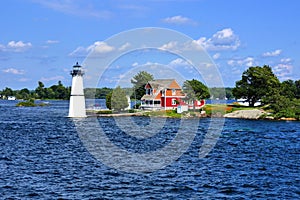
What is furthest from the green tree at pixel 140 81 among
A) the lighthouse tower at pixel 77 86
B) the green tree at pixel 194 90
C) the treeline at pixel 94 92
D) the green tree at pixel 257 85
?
the lighthouse tower at pixel 77 86

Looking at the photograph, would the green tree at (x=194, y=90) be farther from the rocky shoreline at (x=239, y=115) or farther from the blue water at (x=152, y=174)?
the blue water at (x=152, y=174)

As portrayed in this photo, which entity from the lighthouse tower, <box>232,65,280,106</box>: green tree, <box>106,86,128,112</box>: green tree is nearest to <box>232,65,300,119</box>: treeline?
<box>232,65,280,106</box>: green tree

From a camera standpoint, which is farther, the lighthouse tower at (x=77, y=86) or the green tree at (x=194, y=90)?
the green tree at (x=194, y=90)

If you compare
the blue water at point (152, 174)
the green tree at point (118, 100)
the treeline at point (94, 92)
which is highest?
the treeline at point (94, 92)

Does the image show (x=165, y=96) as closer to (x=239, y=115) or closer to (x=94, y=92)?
(x=239, y=115)

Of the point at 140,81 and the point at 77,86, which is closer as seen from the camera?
the point at 77,86

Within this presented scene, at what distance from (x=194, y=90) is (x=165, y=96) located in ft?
28.9

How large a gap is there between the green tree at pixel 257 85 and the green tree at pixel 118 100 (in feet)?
88.1

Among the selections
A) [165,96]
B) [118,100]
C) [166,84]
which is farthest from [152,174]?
[118,100]

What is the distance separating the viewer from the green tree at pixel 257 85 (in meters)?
100

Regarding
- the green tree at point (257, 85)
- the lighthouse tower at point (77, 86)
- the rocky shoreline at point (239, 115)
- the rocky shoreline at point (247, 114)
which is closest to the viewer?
the lighthouse tower at point (77, 86)

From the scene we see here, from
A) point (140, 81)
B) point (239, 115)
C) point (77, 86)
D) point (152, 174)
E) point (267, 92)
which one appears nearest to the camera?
point (152, 174)

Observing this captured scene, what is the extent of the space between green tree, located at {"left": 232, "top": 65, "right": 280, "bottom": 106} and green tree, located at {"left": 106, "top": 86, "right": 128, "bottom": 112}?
26.9m

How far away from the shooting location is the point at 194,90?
4205 inches
